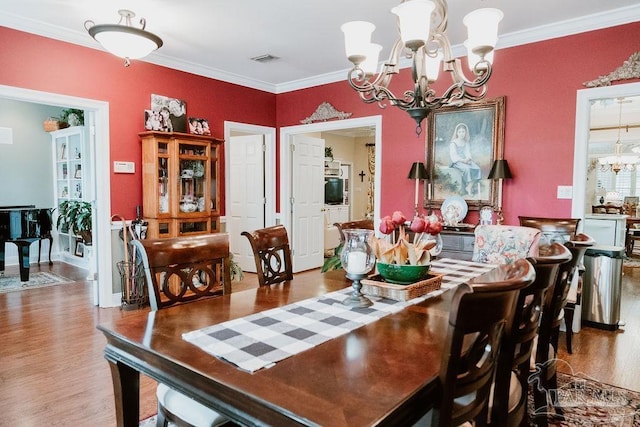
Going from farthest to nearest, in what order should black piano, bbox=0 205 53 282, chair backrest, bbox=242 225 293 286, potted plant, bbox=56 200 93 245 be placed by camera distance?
potted plant, bbox=56 200 93 245, black piano, bbox=0 205 53 282, chair backrest, bbox=242 225 293 286

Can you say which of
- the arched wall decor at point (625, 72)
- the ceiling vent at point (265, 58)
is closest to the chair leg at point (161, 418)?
the ceiling vent at point (265, 58)

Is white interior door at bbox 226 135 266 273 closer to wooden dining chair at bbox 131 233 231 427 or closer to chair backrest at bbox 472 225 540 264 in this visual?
chair backrest at bbox 472 225 540 264

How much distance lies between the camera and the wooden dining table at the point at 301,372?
91 cm

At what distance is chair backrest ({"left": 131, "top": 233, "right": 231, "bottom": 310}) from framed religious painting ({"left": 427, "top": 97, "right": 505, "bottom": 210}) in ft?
9.75

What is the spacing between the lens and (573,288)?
10.6 feet

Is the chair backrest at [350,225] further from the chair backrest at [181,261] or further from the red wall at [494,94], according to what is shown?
the red wall at [494,94]

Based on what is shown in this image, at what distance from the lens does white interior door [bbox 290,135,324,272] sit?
19.7 feet

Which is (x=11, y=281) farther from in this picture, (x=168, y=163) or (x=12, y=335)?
(x=168, y=163)

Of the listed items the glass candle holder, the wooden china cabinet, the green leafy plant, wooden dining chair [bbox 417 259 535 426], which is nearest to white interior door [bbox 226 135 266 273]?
the wooden china cabinet

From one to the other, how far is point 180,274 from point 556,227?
308cm

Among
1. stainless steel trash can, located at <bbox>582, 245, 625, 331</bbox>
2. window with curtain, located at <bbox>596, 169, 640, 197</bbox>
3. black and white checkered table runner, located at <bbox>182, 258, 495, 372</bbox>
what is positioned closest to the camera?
black and white checkered table runner, located at <bbox>182, 258, 495, 372</bbox>

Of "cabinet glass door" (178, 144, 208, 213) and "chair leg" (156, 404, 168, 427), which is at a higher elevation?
"cabinet glass door" (178, 144, 208, 213)

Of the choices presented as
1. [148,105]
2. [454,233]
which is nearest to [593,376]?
[454,233]

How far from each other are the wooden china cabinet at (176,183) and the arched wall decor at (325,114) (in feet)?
4.67
